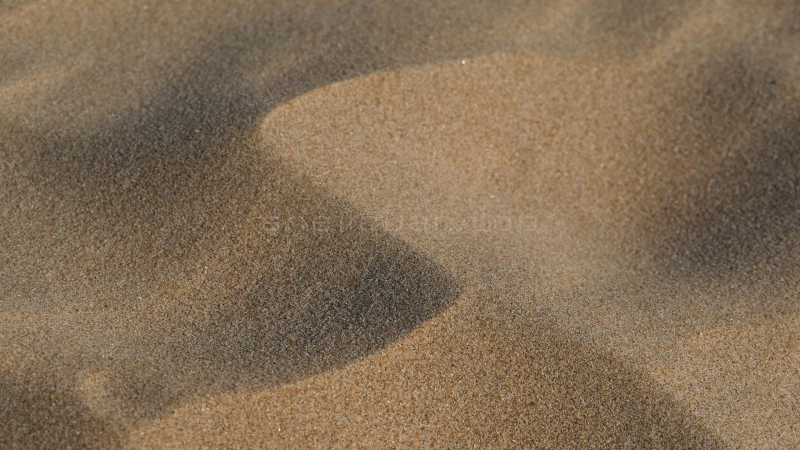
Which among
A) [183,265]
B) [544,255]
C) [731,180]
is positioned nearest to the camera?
[183,265]

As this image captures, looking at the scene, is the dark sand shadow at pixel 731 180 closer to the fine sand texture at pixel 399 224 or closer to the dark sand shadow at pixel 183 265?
the fine sand texture at pixel 399 224

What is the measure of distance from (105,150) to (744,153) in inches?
64.8

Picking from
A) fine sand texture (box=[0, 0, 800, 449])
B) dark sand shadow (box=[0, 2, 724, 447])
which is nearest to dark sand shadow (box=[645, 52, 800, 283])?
fine sand texture (box=[0, 0, 800, 449])

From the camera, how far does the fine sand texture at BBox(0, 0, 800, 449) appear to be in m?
1.20

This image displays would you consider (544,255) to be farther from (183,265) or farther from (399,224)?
(183,265)

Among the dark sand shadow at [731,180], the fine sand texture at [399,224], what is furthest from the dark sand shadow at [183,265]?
the dark sand shadow at [731,180]

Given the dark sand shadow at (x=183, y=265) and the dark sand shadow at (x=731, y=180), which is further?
the dark sand shadow at (x=731, y=180)

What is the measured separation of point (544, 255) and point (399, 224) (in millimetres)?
354

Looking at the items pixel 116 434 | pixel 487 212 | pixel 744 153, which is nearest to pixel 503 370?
pixel 487 212

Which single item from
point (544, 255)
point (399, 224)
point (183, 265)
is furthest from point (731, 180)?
point (183, 265)

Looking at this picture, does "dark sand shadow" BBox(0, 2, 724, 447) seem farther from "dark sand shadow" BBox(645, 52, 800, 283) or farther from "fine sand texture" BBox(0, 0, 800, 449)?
"dark sand shadow" BBox(645, 52, 800, 283)

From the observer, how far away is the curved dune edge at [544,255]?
3.98 feet

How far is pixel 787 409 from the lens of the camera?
1.29 meters

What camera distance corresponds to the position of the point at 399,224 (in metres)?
1.40
